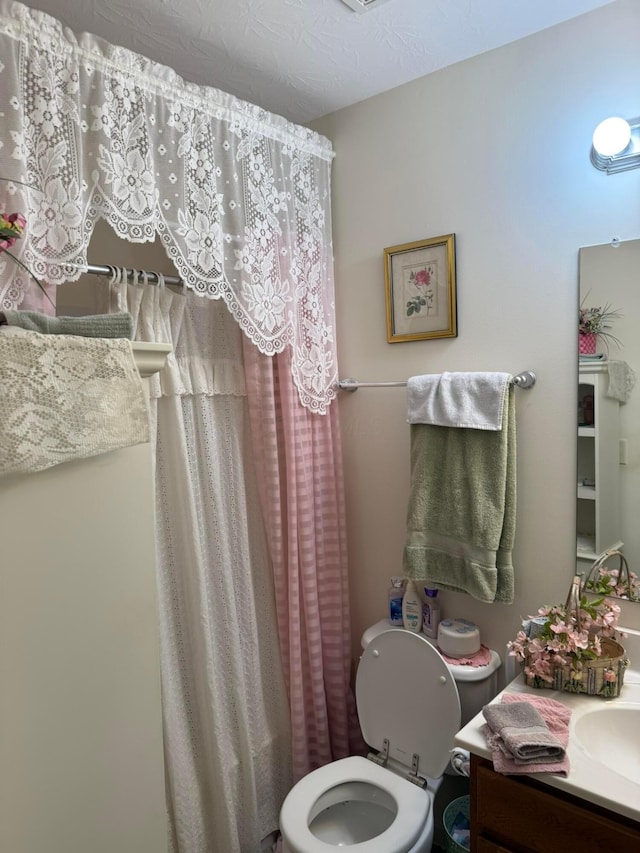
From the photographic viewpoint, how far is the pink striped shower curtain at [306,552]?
1.94 m

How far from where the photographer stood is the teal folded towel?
3.40 ft

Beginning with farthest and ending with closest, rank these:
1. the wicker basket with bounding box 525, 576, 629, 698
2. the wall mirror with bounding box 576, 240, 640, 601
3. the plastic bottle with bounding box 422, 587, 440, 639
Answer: the plastic bottle with bounding box 422, 587, 440, 639 < the wall mirror with bounding box 576, 240, 640, 601 < the wicker basket with bounding box 525, 576, 629, 698

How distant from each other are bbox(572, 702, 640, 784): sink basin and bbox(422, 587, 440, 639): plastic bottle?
23.1 inches

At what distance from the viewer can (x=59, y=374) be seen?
0.99m

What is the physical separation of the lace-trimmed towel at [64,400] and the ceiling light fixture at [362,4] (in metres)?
1.04

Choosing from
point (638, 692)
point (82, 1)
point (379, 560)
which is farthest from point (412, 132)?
point (638, 692)

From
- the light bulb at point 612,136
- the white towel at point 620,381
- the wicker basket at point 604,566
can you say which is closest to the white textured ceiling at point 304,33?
the light bulb at point 612,136

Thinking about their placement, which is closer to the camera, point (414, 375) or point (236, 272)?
point (236, 272)

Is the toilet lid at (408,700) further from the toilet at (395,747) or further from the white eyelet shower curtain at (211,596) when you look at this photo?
the white eyelet shower curtain at (211,596)

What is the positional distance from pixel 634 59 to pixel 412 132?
651 millimetres

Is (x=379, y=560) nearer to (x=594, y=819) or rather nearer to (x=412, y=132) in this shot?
(x=594, y=819)

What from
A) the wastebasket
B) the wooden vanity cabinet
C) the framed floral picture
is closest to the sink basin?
the wooden vanity cabinet

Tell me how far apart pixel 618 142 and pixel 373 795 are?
1906 mm

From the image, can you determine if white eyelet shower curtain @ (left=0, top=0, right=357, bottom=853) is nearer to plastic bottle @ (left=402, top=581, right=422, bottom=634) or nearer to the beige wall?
the beige wall
